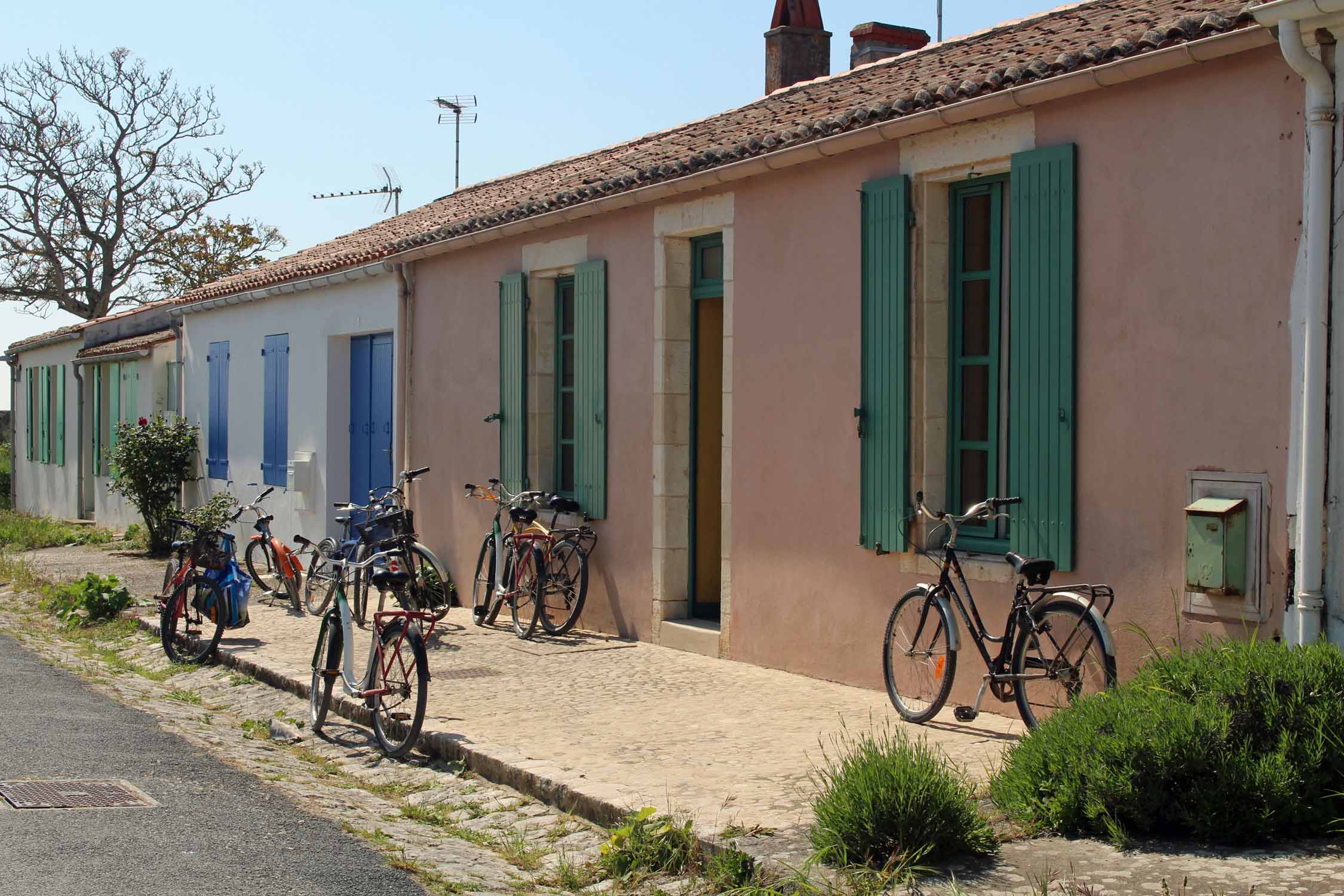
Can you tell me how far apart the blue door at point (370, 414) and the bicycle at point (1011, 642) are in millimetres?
7842

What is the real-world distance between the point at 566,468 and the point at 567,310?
1278mm

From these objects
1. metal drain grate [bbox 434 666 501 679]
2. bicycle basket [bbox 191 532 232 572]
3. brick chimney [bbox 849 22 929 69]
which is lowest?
metal drain grate [bbox 434 666 501 679]

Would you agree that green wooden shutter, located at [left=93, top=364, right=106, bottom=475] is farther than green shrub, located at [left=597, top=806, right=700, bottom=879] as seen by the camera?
Yes

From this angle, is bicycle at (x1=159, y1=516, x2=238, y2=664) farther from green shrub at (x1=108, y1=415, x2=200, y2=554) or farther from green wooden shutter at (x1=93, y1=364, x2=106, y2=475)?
green wooden shutter at (x1=93, y1=364, x2=106, y2=475)

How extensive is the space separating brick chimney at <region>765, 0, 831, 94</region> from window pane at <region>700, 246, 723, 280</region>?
4.22 m

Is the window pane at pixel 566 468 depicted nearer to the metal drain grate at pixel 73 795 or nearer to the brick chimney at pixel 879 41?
the brick chimney at pixel 879 41

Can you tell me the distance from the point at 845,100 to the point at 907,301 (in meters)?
2.20

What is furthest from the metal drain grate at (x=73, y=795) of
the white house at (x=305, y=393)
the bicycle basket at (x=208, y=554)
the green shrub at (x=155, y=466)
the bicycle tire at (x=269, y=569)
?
the green shrub at (x=155, y=466)

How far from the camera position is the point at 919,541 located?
778cm

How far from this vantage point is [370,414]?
14.6 m

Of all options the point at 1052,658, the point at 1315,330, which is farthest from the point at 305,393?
the point at 1315,330

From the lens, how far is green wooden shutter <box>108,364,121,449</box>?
22.4 meters

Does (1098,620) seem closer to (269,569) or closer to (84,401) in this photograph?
(269,569)

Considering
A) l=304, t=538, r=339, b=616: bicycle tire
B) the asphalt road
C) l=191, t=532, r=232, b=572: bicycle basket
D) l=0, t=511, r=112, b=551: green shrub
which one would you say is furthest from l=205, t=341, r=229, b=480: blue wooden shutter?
the asphalt road
